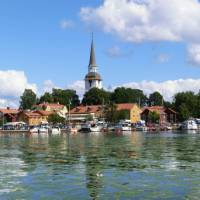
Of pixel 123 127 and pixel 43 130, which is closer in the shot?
pixel 43 130

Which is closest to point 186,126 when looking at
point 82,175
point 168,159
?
point 168,159

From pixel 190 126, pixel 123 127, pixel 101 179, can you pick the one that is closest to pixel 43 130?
pixel 123 127

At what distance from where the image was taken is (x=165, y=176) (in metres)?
34.4

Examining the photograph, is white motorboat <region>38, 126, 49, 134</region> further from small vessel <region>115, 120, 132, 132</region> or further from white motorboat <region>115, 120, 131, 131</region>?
white motorboat <region>115, 120, 131, 131</region>

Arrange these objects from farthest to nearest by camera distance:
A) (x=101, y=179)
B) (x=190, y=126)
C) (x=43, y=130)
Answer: (x=190, y=126), (x=43, y=130), (x=101, y=179)

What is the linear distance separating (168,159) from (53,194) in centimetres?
2146

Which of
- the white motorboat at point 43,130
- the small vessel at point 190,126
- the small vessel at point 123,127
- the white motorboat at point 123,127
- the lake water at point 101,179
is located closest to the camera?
the lake water at point 101,179

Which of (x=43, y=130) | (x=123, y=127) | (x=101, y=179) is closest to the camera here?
(x=101, y=179)

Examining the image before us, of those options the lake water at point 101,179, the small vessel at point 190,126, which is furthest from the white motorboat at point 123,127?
the lake water at point 101,179

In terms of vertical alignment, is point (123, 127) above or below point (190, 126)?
above

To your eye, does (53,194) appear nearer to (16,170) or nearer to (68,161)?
(16,170)

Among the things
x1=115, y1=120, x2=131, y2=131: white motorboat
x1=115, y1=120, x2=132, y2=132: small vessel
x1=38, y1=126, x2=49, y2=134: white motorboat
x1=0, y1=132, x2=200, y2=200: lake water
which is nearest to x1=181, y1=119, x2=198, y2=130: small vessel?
x1=115, y1=120, x2=132, y2=132: small vessel

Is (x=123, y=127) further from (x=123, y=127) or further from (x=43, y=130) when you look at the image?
(x=43, y=130)

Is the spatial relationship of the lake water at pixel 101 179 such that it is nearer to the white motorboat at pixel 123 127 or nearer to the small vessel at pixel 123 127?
the small vessel at pixel 123 127
